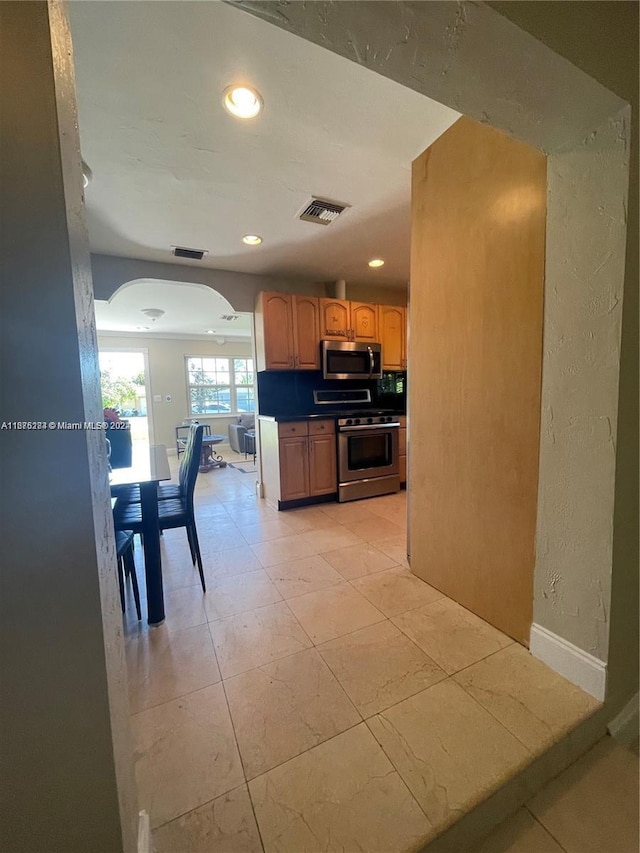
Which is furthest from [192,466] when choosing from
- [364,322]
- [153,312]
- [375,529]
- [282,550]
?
[153,312]

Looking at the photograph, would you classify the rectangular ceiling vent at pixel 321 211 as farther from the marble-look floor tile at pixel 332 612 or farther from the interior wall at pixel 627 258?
the marble-look floor tile at pixel 332 612

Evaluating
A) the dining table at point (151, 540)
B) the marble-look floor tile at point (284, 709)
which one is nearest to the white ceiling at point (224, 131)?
the dining table at point (151, 540)

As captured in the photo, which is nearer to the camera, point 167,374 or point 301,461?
point 301,461

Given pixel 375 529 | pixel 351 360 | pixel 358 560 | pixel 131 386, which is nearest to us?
pixel 358 560

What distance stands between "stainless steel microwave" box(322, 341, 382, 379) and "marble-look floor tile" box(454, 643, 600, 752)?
9.82 feet

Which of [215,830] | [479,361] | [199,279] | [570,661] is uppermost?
[199,279]

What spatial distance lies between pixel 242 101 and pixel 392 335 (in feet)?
10.0

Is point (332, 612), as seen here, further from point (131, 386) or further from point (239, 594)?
point (131, 386)

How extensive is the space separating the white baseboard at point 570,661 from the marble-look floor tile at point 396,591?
1.78 ft

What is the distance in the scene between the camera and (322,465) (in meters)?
3.62

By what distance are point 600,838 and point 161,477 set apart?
198cm

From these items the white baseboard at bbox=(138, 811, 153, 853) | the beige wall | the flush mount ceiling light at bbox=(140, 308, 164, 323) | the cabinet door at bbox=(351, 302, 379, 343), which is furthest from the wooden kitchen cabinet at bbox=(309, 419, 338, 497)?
the beige wall

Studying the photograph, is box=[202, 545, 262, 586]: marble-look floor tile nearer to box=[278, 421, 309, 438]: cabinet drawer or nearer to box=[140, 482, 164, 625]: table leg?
box=[140, 482, 164, 625]: table leg

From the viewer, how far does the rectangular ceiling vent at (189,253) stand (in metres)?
3.01
